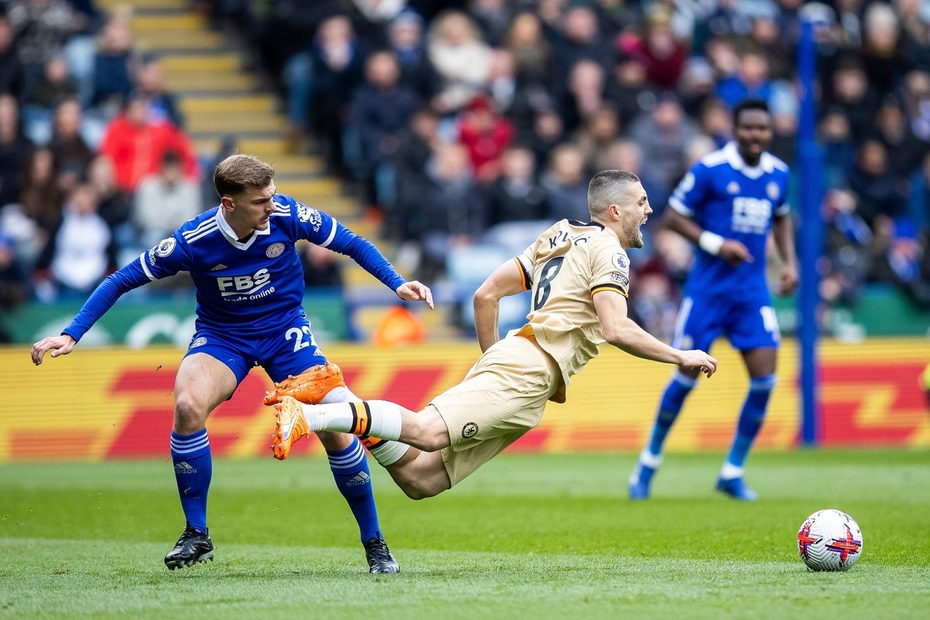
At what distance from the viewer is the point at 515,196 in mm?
17562

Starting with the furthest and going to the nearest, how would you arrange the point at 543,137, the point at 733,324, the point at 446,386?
the point at 543,137 < the point at 446,386 < the point at 733,324

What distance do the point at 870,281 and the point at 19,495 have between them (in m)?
11.7

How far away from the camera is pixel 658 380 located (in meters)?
15.6

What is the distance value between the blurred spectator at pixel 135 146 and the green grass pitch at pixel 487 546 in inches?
195

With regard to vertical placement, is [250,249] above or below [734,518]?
above

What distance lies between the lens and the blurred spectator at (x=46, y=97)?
17484mm

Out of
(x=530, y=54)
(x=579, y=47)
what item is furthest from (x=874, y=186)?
(x=530, y=54)

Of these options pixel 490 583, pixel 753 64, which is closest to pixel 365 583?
pixel 490 583

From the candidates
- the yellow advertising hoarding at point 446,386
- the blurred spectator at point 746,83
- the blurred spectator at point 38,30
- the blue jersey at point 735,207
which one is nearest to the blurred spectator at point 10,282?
the yellow advertising hoarding at point 446,386

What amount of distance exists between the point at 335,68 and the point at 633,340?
43.4ft

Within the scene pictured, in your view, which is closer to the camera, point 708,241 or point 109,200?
point 708,241

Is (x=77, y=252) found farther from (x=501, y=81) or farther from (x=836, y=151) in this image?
(x=836, y=151)

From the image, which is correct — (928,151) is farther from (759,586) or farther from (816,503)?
(759,586)

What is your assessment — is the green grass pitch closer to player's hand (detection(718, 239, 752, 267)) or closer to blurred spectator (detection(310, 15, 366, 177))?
player's hand (detection(718, 239, 752, 267))
